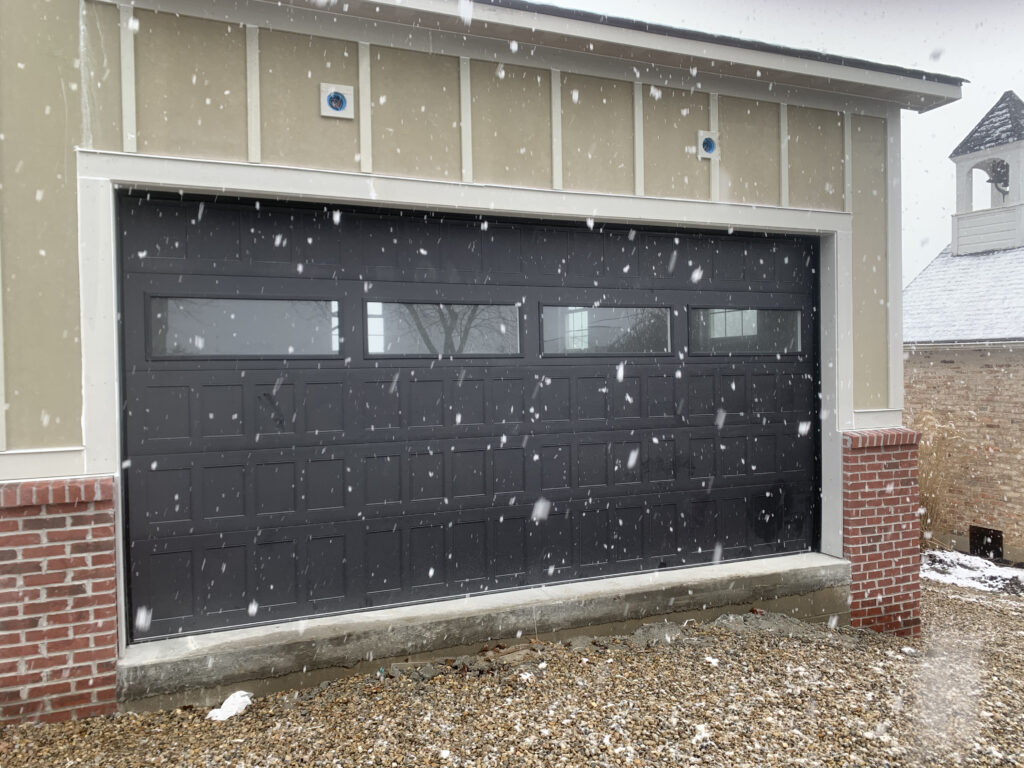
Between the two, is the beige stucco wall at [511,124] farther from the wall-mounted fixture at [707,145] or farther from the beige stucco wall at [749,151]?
the beige stucco wall at [749,151]

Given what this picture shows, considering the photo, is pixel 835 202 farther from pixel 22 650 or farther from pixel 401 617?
pixel 22 650

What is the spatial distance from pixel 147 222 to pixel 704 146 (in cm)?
404

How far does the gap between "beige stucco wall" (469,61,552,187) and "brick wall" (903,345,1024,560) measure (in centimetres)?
1048

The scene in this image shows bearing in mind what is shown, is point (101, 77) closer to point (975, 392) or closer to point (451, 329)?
point (451, 329)

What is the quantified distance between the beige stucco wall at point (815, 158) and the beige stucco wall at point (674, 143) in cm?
86

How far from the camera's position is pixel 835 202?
594 cm

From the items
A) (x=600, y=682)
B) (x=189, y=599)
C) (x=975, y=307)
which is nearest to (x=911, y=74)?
(x=600, y=682)

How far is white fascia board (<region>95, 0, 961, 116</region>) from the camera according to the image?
170 inches

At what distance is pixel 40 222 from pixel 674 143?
429cm

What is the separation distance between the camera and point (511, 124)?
4.92 m

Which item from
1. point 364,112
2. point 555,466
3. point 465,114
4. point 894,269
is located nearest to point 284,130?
point 364,112

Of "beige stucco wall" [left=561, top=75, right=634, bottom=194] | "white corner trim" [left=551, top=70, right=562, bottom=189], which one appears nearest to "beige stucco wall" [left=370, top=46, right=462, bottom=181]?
"white corner trim" [left=551, top=70, right=562, bottom=189]

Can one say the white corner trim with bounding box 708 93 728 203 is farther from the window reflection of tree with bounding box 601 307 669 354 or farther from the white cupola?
the white cupola

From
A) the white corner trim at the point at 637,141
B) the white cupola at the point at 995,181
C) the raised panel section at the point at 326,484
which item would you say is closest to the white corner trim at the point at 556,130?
the white corner trim at the point at 637,141
